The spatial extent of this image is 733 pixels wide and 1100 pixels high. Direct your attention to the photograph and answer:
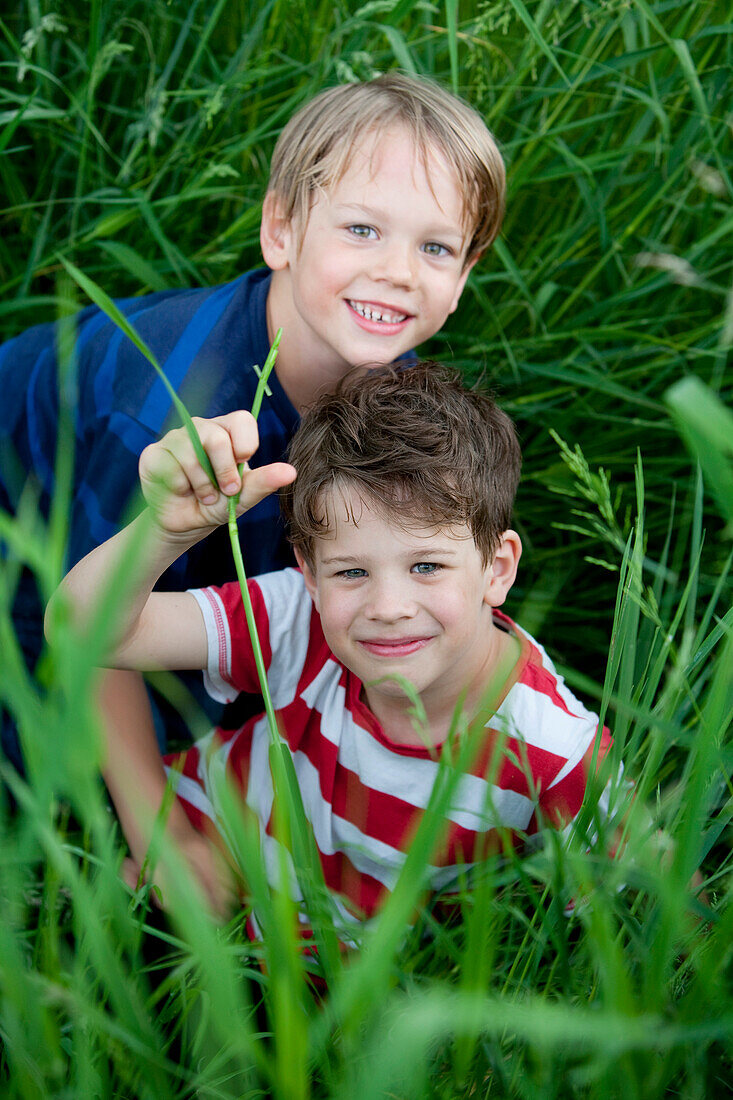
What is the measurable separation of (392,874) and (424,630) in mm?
330

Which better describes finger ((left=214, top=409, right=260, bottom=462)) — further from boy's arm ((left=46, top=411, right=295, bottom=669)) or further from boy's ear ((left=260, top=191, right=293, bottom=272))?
boy's ear ((left=260, top=191, right=293, bottom=272))

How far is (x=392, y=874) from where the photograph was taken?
1.16 metres

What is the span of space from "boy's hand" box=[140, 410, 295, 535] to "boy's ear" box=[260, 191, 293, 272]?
1.88 feet

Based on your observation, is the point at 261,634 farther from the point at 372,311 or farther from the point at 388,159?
the point at 388,159

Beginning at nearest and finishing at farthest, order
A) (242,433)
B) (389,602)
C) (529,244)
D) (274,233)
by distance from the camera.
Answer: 1. (242,433)
2. (389,602)
3. (274,233)
4. (529,244)

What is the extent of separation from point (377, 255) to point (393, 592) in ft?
1.65

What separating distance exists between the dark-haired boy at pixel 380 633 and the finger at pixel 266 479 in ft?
0.18

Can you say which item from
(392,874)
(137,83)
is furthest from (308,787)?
(137,83)

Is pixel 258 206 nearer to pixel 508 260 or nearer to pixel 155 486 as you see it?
pixel 508 260

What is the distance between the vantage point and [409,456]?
1.08 meters

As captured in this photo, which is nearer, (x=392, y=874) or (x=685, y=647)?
(x=685, y=647)

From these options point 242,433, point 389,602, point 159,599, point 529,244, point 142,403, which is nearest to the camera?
point 242,433

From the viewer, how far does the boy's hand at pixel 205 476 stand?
83 cm

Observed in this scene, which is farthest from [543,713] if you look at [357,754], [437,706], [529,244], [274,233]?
[529,244]
